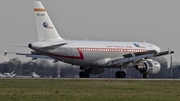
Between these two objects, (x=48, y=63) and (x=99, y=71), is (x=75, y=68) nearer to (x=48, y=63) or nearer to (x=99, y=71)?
(x=48, y=63)

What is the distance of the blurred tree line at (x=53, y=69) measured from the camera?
268 feet

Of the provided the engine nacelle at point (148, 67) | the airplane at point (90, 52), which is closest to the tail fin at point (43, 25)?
the airplane at point (90, 52)

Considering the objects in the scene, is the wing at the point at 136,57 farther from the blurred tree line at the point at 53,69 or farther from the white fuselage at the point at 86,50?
the blurred tree line at the point at 53,69

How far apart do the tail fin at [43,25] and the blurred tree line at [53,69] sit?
16729mm

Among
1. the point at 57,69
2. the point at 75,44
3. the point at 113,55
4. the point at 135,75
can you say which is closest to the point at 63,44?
the point at 75,44

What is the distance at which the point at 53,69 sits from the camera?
A: 268 feet

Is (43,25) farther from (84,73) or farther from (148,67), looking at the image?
(148,67)

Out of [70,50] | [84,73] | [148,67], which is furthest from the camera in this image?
[84,73]

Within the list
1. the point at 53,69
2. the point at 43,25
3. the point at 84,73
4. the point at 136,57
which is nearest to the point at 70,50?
the point at 43,25

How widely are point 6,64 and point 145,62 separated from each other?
33.4 metres

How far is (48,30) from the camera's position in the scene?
6406 centimetres

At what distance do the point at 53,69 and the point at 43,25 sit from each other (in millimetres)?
18499

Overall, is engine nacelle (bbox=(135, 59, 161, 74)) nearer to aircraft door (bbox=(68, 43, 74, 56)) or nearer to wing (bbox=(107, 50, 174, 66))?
wing (bbox=(107, 50, 174, 66))

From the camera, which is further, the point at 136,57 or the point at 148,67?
the point at 148,67
